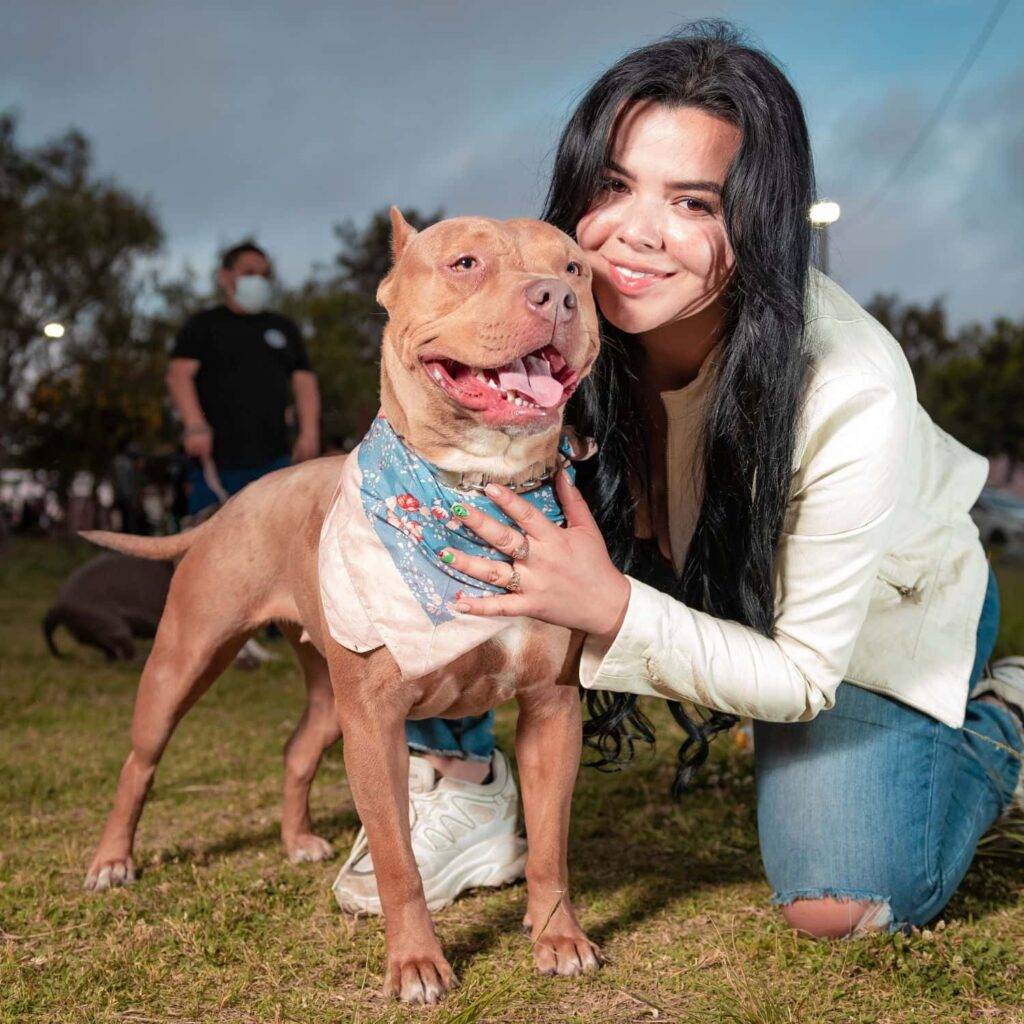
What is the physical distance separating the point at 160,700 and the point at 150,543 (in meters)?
0.54

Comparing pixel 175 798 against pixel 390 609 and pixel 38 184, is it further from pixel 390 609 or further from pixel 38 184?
pixel 38 184

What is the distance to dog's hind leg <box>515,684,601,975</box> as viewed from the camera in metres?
2.39

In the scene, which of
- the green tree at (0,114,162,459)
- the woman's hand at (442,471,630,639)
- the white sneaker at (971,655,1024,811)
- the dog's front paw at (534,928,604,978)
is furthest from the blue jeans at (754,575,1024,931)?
the green tree at (0,114,162,459)

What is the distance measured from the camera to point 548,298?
2.04 meters

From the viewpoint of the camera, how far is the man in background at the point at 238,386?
5.82m

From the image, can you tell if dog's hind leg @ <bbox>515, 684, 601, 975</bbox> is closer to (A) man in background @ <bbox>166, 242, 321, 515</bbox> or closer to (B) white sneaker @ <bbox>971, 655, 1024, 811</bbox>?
(B) white sneaker @ <bbox>971, 655, 1024, 811</bbox>


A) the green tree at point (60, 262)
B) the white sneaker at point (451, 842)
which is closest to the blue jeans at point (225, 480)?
the white sneaker at point (451, 842)

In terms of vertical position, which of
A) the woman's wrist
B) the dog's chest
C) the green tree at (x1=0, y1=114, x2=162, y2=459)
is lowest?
the dog's chest

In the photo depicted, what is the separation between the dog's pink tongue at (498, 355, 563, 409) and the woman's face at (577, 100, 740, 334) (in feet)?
1.03

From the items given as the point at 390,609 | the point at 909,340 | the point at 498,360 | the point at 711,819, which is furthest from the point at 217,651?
the point at 909,340

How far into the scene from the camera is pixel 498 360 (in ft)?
6.74

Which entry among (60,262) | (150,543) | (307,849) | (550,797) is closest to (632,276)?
(550,797)

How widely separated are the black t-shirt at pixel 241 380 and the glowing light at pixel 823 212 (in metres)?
3.88

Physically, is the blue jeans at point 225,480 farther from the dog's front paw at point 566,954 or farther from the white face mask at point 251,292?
the dog's front paw at point 566,954
